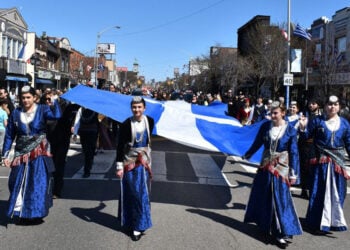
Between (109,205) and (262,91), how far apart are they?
3947 cm

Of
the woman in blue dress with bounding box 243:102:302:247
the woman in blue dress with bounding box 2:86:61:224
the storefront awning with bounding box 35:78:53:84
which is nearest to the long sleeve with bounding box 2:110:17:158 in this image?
the woman in blue dress with bounding box 2:86:61:224

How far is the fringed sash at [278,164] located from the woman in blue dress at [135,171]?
1.58 metres

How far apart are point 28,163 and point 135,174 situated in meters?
1.53

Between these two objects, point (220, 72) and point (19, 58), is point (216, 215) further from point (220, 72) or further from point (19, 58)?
point (220, 72)

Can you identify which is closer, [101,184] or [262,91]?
[101,184]

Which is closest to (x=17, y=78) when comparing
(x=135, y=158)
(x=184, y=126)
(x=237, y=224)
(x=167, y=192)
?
(x=167, y=192)

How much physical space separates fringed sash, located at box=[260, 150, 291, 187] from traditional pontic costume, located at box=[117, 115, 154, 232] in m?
1.58

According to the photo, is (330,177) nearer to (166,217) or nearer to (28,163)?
(166,217)

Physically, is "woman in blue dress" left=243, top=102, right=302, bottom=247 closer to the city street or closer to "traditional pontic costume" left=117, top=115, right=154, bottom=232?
the city street

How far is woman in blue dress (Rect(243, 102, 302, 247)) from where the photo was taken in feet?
17.7

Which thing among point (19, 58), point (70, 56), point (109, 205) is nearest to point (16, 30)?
point (19, 58)

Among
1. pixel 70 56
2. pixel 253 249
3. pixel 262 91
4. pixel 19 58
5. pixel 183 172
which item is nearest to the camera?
pixel 253 249

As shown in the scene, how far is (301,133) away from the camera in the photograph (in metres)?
6.21

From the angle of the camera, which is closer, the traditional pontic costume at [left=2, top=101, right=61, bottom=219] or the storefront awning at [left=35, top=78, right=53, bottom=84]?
the traditional pontic costume at [left=2, top=101, right=61, bottom=219]
